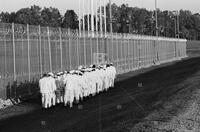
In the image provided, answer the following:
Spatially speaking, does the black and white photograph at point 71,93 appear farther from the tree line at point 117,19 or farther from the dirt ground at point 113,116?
the tree line at point 117,19

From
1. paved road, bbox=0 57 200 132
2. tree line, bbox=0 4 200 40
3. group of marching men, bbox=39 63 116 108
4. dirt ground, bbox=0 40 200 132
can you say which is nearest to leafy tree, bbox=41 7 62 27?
tree line, bbox=0 4 200 40

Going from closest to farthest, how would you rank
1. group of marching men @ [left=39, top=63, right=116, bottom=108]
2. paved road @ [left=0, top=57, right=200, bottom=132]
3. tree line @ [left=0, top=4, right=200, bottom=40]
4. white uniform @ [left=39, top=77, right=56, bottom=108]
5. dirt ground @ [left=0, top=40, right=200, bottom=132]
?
dirt ground @ [left=0, top=40, right=200, bottom=132], paved road @ [left=0, top=57, right=200, bottom=132], white uniform @ [left=39, top=77, right=56, bottom=108], group of marching men @ [left=39, top=63, right=116, bottom=108], tree line @ [left=0, top=4, right=200, bottom=40]

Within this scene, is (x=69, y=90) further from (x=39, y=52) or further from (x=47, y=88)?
(x=39, y=52)

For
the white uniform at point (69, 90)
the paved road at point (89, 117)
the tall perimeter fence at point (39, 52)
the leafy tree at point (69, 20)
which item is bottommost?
the paved road at point (89, 117)

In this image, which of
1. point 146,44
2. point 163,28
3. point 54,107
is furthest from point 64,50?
point 163,28

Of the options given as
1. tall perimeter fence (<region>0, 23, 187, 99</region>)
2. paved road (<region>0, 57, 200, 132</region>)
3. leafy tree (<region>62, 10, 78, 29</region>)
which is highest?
leafy tree (<region>62, 10, 78, 29</region>)

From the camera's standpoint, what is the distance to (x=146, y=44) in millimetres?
59500

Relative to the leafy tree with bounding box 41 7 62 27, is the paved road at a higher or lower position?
lower

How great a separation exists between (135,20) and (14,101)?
498ft

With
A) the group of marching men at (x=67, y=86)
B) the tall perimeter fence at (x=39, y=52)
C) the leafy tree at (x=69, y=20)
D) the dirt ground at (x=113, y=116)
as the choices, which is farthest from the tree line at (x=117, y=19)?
the dirt ground at (x=113, y=116)

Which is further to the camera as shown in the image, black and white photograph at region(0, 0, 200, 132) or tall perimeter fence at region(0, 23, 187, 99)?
tall perimeter fence at region(0, 23, 187, 99)

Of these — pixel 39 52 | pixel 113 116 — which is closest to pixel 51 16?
pixel 39 52

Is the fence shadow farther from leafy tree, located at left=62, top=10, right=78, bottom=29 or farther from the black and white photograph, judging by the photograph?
leafy tree, located at left=62, top=10, right=78, bottom=29

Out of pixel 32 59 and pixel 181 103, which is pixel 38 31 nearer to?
pixel 32 59
